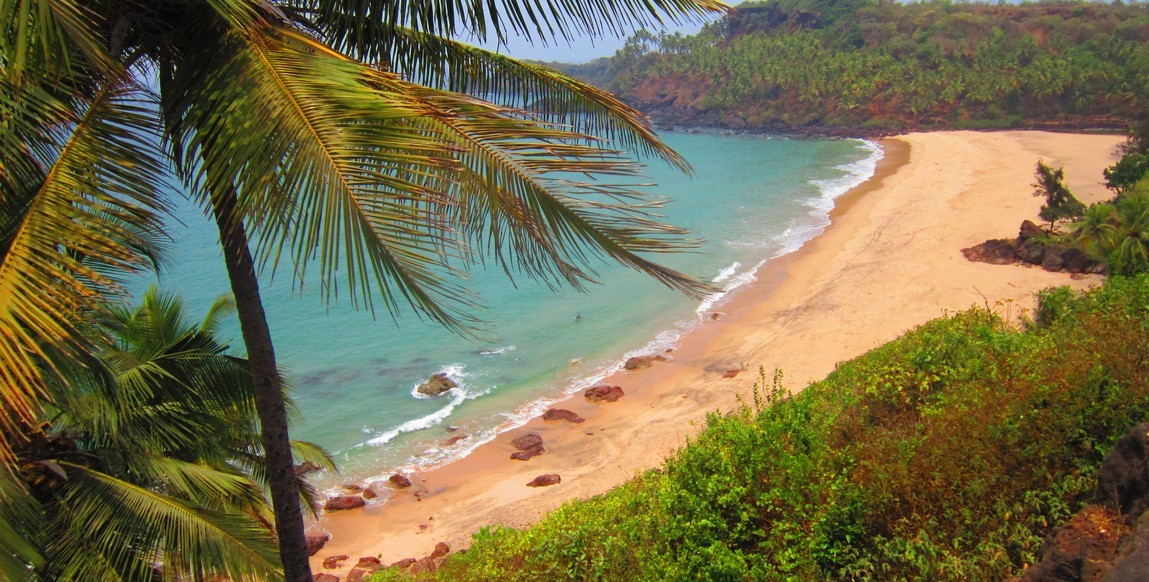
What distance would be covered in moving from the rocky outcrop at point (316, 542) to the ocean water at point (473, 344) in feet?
7.18

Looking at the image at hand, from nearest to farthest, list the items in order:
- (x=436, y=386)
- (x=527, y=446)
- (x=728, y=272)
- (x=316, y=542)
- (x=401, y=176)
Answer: (x=401, y=176) < (x=316, y=542) < (x=527, y=446) < (x=436, y=386) < (x=728, y=272)

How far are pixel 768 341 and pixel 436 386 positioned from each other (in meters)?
8.28

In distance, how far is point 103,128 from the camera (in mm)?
2656

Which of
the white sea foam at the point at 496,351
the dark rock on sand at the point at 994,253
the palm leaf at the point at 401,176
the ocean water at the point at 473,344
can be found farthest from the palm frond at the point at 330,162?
the dark rock on sand at the point at 994,253

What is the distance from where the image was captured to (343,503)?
523 inches

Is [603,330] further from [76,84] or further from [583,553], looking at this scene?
[76,84]

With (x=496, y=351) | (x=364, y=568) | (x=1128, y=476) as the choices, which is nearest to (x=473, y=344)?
(x=496, y=351)

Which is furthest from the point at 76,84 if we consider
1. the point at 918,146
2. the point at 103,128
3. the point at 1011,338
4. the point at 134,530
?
the point at 918,146

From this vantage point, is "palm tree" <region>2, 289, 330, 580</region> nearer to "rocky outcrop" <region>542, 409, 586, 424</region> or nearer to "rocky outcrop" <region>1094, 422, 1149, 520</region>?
"rocky outcrop" <region>1094, 422, 1149, 520</region>

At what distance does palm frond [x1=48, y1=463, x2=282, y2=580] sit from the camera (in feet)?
14.2

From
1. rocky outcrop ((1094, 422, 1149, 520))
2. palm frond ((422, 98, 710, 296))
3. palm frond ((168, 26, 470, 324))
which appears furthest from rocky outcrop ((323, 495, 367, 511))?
palm frond ((422, 98, 710, 296))

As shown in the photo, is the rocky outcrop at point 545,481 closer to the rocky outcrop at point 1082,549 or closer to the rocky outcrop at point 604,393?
the rocky outcrop at point 604,393

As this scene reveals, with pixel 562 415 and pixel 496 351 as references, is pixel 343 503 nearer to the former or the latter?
pixel 562 415

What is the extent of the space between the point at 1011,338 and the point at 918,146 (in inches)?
1939
